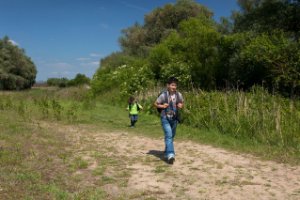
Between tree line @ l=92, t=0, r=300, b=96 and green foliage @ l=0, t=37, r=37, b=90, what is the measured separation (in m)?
22.7

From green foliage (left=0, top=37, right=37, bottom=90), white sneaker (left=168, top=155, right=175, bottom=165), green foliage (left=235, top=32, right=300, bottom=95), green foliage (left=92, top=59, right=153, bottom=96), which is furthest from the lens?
green foliage (left=0, top=37, right=37, bottom=90)

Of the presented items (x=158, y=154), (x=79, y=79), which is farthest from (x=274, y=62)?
(x=79, y=79)

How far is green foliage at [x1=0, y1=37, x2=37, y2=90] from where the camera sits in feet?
161

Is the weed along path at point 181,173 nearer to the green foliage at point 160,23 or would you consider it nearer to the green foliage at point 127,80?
the green foliage at point 127,80

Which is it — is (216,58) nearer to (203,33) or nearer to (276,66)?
(203,33)

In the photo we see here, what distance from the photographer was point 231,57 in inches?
806

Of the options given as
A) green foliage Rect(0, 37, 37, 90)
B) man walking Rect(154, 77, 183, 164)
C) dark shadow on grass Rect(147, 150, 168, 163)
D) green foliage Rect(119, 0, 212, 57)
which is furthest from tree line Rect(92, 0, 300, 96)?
green foliage Rect(0, 37, 37, 90)

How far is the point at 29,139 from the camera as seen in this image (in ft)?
32.2

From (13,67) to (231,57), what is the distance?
127ft

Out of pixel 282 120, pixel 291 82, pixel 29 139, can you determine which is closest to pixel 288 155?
pixel 282 120

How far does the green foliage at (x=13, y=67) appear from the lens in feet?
161

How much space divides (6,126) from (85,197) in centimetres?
717

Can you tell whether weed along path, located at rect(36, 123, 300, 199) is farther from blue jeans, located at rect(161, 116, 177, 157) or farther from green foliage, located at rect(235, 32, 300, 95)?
green foliage, located at rect(235, 32, 300, 95)

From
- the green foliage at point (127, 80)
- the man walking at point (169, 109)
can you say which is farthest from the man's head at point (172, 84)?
the green foliage at point (127, 80)
